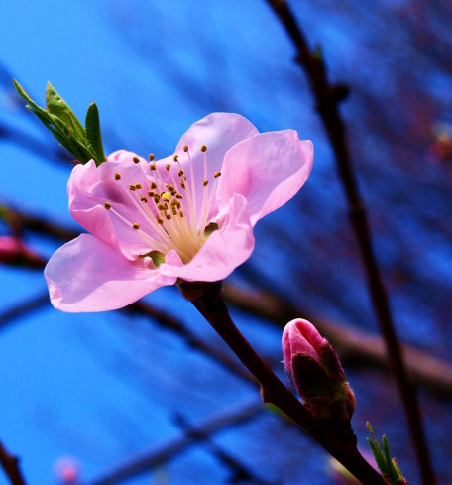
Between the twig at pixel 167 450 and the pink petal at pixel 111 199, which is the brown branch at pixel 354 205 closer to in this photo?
the pink petal at pixel 111 199

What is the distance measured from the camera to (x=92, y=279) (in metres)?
0.52

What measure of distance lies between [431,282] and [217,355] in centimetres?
383

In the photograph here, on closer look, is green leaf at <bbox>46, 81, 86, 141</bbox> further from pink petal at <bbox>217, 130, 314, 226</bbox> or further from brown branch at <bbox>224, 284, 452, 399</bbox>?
brown branch at <bbox>224, 284, 452, 399</bbox>

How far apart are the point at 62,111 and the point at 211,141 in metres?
0.19

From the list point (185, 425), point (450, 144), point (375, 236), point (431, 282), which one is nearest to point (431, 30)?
point (375, 236)

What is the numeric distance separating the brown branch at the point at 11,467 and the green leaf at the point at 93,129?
0.41 metres

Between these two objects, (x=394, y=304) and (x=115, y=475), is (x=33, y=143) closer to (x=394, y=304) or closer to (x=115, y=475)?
(x=115, y=475)

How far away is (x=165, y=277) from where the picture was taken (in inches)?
20.1

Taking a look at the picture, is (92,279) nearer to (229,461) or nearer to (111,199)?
(111,199)

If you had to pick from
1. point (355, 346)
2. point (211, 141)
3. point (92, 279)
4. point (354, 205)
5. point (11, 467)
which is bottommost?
point (11, 467)

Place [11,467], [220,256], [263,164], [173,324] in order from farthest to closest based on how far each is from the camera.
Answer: [173,324], [11,467], [263,164], [220,256]

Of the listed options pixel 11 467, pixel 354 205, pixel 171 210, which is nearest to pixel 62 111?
pixel 171 210

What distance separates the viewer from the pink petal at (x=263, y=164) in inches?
22.2

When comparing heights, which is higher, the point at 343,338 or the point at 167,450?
the point at 343,338
